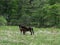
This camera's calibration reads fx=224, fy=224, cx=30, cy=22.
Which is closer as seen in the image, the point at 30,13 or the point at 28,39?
the point at 28,39

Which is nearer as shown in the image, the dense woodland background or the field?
the field

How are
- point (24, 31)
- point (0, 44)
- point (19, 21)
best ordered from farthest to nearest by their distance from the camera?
1. point (19, 21)
2. point (24, 31)
3. point (0, 44)

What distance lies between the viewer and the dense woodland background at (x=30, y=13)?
2634cm

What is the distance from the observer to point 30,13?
37312 millimetres

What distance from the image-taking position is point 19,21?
120 ft

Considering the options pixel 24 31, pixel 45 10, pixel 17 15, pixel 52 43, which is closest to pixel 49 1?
pixel 45 10

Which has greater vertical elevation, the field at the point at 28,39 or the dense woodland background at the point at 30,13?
the field at the point at 28,39

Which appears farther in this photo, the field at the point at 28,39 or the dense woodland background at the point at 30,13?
the dense woodland background at the point at 30,13

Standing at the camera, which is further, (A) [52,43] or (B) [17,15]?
(B) [17,15]

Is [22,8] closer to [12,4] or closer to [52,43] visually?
[12,4]

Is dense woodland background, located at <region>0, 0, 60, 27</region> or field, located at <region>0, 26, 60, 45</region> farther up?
field, located at <region>0, 26, 60, 45</region>

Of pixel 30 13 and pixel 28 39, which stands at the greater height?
pixel 28 39

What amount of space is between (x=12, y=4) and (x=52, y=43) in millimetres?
28473

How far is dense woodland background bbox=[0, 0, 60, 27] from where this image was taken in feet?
86.4
